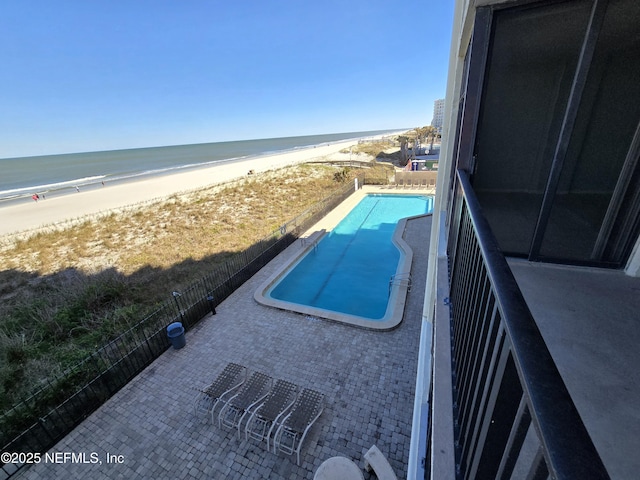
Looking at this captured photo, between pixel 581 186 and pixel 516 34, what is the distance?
5.36ft

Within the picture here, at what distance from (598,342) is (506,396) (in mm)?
1917

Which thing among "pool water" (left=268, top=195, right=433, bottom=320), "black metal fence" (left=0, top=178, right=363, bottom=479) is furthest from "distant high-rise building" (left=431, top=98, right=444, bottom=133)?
"black metal fence" (left=0, top=178, right=363, bottom=479)

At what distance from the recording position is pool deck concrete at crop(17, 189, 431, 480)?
497 cm

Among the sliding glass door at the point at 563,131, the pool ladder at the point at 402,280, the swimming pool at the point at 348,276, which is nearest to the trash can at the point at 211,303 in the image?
the swimming pool at the point at 348,276

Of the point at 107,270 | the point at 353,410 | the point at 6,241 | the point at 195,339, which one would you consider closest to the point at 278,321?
the point at 195,339

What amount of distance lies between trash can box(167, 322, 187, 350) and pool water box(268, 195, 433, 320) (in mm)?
3248

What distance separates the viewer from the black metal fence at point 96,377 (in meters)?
5.28

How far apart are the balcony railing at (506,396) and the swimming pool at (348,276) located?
20.7ft

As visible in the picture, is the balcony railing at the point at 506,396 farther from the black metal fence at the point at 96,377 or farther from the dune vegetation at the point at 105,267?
the dune vegetation at the point at 105,267

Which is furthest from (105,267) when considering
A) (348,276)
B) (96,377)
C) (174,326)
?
(348,276)

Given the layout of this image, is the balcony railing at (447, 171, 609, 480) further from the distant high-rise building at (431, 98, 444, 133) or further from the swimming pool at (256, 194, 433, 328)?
the distant high-rise building at (431, 98, 444, 133)

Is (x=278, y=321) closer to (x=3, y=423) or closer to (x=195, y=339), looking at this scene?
(x=195, y=339)

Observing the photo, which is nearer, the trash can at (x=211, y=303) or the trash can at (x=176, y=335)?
the trash can at (x=176, y=335)

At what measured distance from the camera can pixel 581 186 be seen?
2.99 metres
